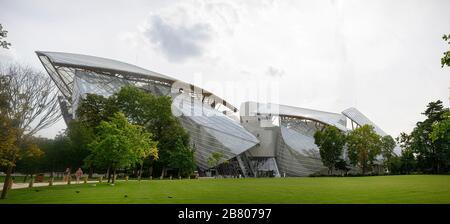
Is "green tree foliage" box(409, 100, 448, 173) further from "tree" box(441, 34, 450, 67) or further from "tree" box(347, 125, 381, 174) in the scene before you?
"tree" box(441, 34, 450, 67)

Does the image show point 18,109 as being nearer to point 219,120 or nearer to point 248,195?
point 248,195

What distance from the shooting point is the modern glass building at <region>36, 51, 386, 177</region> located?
68.4m

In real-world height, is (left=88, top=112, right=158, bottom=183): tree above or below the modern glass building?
below

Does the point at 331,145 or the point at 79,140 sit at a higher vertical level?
the point at 331,145

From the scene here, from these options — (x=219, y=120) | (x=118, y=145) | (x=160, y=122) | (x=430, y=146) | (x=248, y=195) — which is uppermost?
(x=219, y=120)

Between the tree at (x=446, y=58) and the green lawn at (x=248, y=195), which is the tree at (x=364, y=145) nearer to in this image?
the green lawn at (x=248, y=195)

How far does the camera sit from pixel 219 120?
252ft

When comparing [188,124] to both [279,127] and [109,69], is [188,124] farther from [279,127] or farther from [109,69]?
[279,127]

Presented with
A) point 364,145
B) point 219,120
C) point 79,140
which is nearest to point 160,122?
point 79,140

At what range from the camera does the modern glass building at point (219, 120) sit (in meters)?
68.4

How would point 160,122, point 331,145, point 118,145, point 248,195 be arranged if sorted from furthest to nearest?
point 331,145 → point 160,122 → point 118,145 → point 248,195

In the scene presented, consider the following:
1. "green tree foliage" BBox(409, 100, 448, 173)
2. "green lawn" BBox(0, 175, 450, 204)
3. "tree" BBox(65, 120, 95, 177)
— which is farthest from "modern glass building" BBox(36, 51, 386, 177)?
"green lawn" BBox(0, 175, 450, 204)
